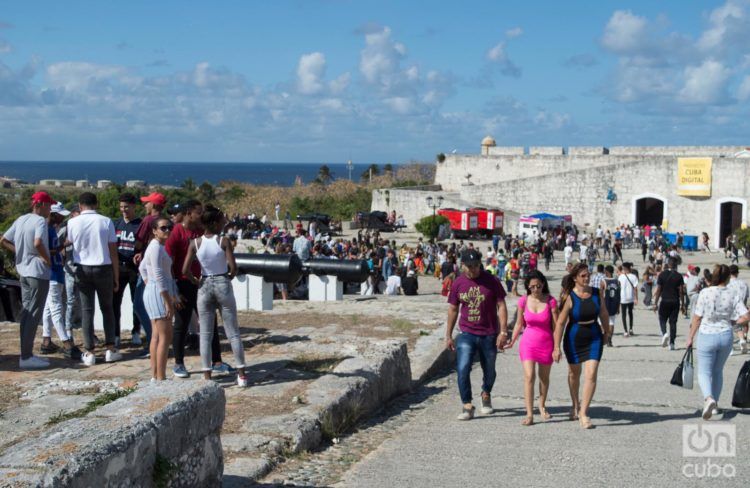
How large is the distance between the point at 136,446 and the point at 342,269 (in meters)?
9.97

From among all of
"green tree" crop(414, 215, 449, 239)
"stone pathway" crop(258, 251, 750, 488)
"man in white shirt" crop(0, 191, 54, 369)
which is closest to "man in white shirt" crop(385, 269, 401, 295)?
"stone pathway" crop(258, 251, 750, 488)

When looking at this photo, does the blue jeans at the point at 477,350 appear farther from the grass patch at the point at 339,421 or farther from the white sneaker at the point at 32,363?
the white sneaker at the point at 32,363

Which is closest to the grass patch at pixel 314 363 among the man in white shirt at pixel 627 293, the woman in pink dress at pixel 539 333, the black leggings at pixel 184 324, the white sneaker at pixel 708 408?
the black leggings at pixel 184 324

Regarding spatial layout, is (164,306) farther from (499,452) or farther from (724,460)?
(724,460)

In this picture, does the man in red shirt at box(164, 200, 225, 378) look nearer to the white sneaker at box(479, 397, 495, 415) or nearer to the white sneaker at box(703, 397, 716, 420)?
the white sneaker at box(479, 397, 495, 415)

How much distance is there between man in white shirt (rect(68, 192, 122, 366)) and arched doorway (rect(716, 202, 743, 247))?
35.2 m

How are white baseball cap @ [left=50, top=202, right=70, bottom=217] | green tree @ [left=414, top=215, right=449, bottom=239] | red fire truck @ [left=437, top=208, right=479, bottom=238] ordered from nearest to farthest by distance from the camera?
1. white baseball cap @ [left=50, top=202, right=70, bottom=217]
2. green tree @ [left=414, top=215, right=449, bottom=239]
3. red fire truck @ [left=437, top=208, right=479, bottom=238]

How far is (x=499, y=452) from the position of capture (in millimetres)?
5371

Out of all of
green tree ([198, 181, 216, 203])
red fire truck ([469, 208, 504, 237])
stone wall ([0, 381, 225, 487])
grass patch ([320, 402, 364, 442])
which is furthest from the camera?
green tree ([198, 181, 216, 203])

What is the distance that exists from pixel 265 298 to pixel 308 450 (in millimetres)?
5871

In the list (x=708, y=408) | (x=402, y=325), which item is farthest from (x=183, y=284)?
(x=708, y=408)

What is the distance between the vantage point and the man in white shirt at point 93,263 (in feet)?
22.6

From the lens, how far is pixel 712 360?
6695mm

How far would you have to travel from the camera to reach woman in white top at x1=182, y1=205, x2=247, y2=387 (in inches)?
243
